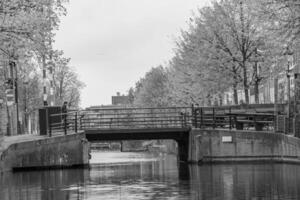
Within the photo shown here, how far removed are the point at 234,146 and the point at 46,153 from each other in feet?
31.1

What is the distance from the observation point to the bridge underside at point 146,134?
126 feet

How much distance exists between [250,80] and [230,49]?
326cm

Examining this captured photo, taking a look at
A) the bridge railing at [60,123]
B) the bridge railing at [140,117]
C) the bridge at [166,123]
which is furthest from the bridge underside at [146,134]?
the bridge railing at [60,123]

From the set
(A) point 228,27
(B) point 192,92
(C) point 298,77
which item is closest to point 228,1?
(A) point 228,27

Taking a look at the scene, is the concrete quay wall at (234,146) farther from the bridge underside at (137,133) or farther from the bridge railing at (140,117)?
the bridge underside at (137,133)

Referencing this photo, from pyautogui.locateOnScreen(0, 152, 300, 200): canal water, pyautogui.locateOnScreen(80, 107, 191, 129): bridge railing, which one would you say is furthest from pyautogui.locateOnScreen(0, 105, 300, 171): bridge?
pyautogui.locateOnScreen(0, 152, 300, 200): canal water

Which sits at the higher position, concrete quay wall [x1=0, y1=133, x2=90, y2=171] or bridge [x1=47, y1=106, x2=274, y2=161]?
bridge [x1=47, y1=106, x2=274, y2=161]

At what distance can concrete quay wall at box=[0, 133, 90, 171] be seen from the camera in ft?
109

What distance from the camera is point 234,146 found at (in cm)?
3619

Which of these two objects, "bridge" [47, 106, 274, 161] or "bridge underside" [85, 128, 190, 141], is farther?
"bridge underside" [85, 128, 190, 141]

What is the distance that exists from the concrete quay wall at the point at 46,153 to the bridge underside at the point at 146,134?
2.10m

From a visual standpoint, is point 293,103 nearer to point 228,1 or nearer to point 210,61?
point 210,61

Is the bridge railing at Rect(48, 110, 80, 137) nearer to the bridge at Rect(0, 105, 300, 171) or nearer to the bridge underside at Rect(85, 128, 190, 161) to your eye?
the bridge at Rect(0, 105, 300, 171)

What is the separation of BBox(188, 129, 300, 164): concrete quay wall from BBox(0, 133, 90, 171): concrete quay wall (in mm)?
5808
